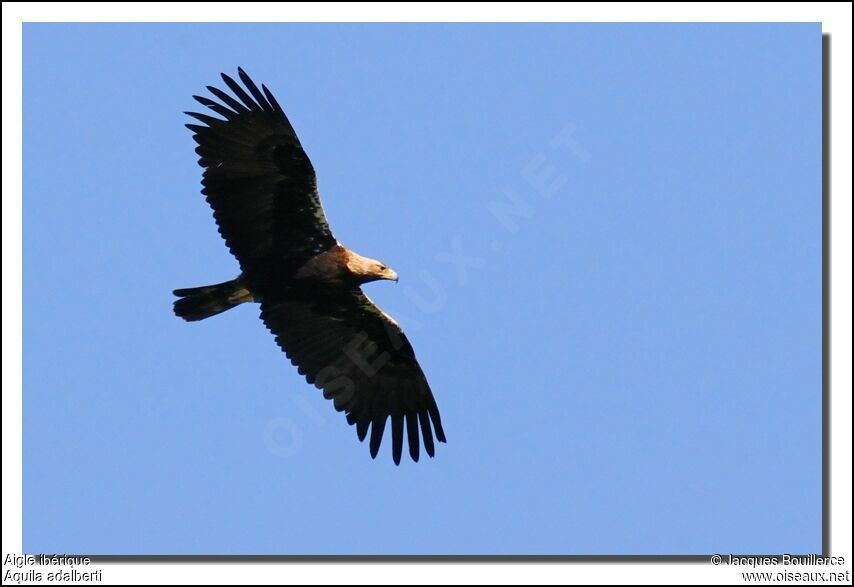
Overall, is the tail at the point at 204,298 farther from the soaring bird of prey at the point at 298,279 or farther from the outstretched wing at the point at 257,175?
the outstretched wing at the point at 257,175

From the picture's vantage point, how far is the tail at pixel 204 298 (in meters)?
14.4

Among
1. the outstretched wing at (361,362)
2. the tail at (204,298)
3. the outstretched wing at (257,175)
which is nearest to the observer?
the outstretched wing at (257,175)

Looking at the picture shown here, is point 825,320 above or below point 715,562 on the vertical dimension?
above

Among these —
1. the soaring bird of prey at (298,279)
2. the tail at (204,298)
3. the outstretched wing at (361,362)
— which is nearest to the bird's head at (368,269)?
the soaring bird of prey at (298,279)

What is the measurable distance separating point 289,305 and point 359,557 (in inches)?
149

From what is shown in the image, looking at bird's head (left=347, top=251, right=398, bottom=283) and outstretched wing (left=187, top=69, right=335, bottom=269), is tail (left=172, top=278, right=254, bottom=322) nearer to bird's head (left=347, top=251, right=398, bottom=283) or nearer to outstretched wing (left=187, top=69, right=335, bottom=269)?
outstretched wing (left=187, top=69, right=335, bottom=269)

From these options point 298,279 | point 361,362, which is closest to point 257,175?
point 298,279

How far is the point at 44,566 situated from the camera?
12.6m

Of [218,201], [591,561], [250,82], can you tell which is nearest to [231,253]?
[218,201]

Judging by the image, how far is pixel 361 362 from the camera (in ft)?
50.3

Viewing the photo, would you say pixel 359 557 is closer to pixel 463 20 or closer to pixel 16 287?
pixel 16 287

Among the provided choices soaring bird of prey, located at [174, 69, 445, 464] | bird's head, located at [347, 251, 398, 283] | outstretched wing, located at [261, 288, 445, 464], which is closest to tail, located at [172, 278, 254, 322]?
soaring bird of prey, located at [174, 69, 445, 464]

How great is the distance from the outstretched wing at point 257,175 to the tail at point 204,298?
1.85 feet

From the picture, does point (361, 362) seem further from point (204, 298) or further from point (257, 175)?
point (257, 175)
